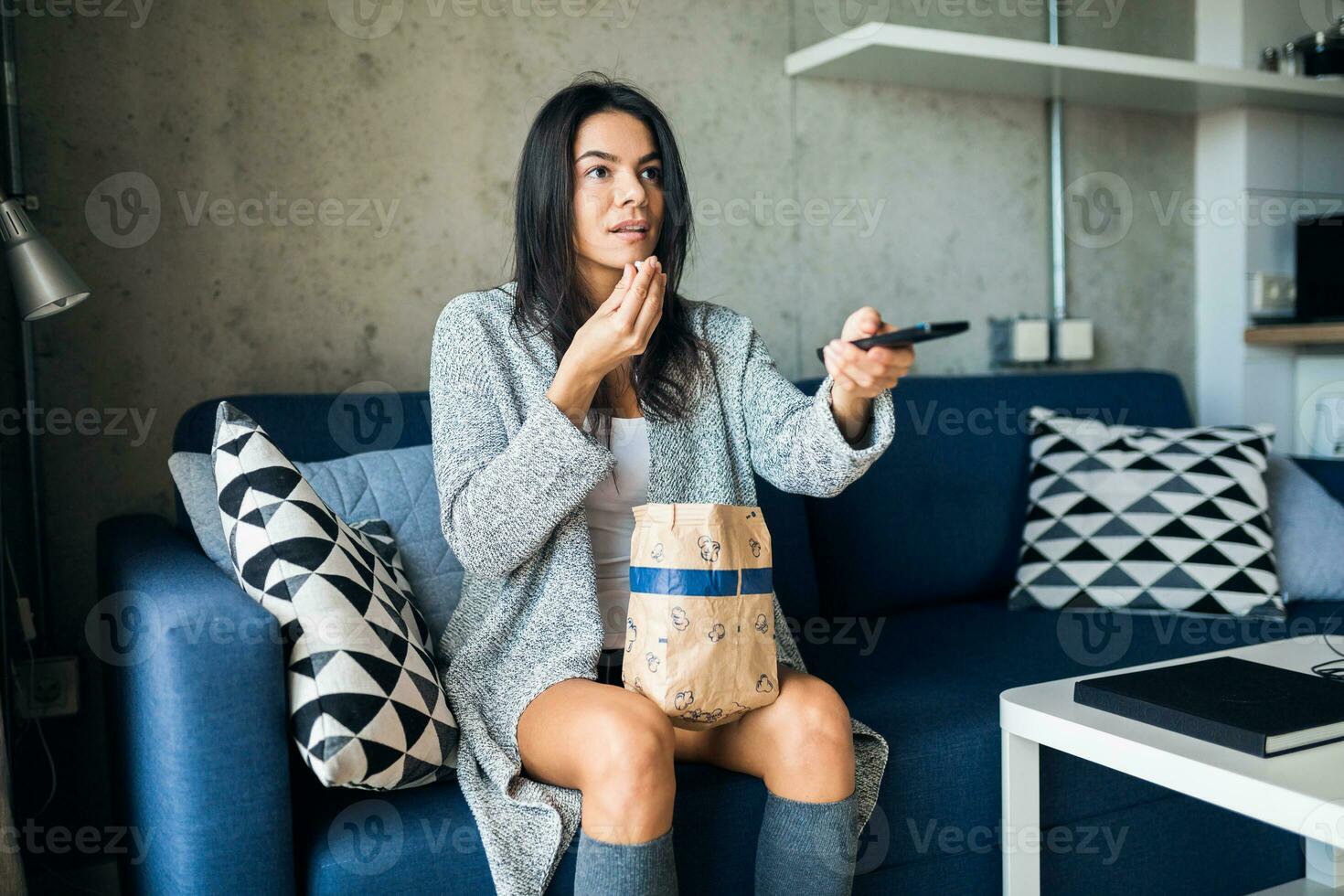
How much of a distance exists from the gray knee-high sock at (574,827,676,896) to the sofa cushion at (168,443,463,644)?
21.5 inches

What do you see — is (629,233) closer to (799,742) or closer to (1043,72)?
(799,742)

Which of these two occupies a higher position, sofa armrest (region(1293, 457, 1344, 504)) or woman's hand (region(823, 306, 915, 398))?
woman's hand (region(823, 306, 915, 398))

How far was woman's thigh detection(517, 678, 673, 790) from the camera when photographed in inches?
45.3

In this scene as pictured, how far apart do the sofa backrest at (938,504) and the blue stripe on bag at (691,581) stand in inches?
35.3

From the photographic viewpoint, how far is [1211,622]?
1.94 m

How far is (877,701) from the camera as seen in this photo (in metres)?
1.55

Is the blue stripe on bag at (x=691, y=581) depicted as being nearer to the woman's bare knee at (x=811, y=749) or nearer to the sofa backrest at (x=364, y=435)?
the woman's bare knee at (x=811, y=749)

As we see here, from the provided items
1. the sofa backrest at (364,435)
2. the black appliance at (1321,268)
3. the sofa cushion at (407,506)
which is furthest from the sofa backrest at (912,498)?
the black appliance at (1321,268)

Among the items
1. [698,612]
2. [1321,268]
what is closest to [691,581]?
[698,612]

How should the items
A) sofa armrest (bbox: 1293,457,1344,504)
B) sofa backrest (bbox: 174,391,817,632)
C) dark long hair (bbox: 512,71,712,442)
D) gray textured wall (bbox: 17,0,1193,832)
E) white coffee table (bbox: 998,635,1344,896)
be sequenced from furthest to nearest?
sofa armrest (bbox: 1293,457,1344,504) < gray textured wall (bbox: 17,0,1193,832) < sofa backrest (bbox: 174,391,817,632) < dark long hair (bbox: 512,71,712,442) < white coffee table (bbox: 998,635,1344,896)

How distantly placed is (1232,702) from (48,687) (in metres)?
1.72

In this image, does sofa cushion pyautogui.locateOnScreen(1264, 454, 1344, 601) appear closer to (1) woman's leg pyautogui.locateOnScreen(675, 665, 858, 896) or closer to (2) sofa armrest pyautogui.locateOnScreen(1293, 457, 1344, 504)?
(2) sofa armrest pyautogui.locateOnScreen(1293, 457, 1344, 504)

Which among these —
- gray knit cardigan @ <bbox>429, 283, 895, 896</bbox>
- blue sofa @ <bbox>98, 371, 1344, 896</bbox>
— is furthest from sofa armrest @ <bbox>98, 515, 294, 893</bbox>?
gray knit cardigan @ <bbox>429, 283, 895, 896</bbox>

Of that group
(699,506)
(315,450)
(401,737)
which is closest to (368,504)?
(315,450)
